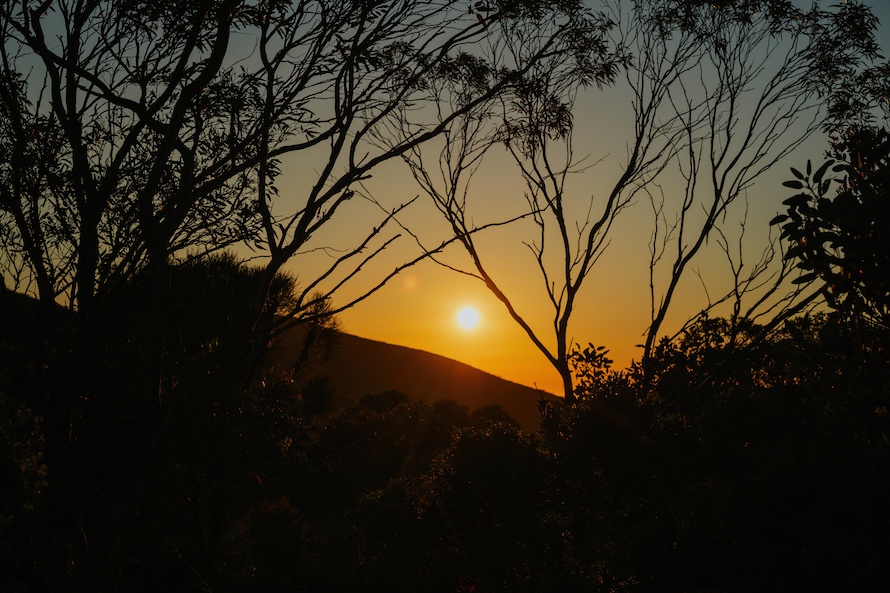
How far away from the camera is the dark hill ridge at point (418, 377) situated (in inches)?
2749

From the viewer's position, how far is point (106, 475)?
890 cm

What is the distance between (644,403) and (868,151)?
601 centimetres

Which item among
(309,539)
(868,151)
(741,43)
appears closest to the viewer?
(868,151)

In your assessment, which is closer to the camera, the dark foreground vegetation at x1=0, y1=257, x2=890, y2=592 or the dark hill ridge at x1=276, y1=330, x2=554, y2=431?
the dark foreground vegetation at x1=0, y1=257, x2=890, y2=592

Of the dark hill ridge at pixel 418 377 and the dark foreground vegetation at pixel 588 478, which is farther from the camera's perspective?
the dark hill ridge at pixel 418 377

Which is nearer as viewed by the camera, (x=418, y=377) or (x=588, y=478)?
(x=588, y=478)

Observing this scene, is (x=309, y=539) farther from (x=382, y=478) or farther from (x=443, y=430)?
(x=443, y=430)

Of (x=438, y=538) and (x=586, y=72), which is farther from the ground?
Answer: (x=586, y=72)

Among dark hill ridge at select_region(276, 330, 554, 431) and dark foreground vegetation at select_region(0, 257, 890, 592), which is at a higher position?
dark hill ridge at select_region(276, 330, 554, 431)

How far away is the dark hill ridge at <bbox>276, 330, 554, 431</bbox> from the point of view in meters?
69.8

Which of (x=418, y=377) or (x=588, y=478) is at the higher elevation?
(x=418, y=377)

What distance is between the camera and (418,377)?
75.8m

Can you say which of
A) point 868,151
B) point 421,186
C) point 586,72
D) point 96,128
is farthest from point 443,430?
point 868,151

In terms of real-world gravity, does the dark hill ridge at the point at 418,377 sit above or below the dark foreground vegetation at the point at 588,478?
above
